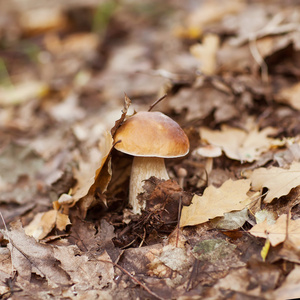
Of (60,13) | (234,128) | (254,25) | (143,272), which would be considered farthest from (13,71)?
(143,272)

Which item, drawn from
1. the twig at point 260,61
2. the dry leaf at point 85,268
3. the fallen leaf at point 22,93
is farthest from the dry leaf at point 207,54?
the fallen leaf at point 22,93

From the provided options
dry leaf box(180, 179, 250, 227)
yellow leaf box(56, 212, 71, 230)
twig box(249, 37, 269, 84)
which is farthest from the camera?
twig box(249, 37, 269, 84)

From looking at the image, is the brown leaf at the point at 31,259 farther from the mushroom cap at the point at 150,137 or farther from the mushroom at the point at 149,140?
the mushroom cap at the point at 150,137

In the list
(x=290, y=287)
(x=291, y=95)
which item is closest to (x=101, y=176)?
(x=290, y=287)

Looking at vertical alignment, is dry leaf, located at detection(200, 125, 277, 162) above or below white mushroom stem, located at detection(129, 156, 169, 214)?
below

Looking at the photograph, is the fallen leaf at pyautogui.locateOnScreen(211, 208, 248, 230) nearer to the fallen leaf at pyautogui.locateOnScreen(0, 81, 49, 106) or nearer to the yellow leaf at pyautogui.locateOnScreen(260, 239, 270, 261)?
the yellow leaf at pyautogui.locateOnScreen(260, 239, 270, 261)

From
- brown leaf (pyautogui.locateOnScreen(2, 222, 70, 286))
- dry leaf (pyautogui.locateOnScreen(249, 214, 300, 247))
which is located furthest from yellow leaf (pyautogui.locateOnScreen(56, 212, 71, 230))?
dry leaf (pyautogui.locateOnScreen(249, 214, 300, 247))
